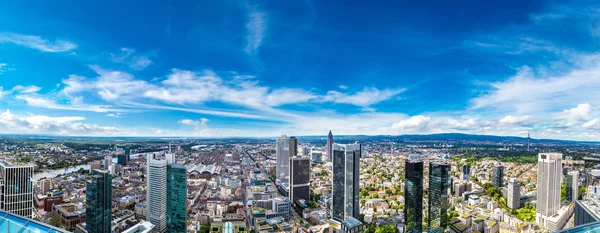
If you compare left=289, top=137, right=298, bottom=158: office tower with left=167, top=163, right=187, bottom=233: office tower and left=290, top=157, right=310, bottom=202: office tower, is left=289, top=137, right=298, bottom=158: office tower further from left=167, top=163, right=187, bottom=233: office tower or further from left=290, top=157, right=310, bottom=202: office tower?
left=167, top=163, right=187, bottom=233: office tower

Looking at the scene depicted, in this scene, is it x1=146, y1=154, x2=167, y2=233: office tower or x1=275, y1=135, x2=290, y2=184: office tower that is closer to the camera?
x1=146, y1=154, x2=167, y2=233: office tower

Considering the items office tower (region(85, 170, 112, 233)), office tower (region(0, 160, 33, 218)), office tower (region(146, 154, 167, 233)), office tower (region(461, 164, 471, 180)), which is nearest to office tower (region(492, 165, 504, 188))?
office tower (region(461, 164, 471, 180))

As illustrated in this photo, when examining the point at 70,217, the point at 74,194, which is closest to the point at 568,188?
the point at 70,217

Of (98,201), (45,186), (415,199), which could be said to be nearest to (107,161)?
(45,186)

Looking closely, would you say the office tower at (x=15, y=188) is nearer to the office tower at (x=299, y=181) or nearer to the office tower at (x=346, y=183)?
the office tower at (x=299, y=181)

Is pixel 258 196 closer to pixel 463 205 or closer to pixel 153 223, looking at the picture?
pixel 153 223

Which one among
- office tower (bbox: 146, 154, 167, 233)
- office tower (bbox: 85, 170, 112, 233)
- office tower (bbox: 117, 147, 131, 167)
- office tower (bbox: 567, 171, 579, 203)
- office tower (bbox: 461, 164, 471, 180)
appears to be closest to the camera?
office tower (bbox: 85, 170, 112, 233)
